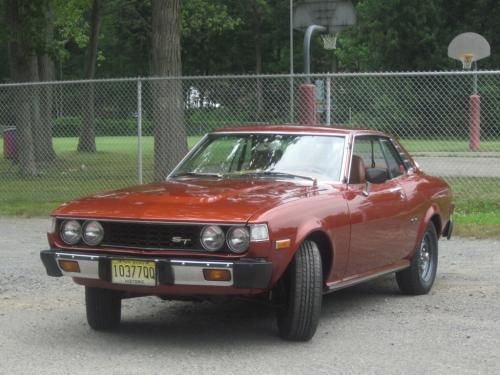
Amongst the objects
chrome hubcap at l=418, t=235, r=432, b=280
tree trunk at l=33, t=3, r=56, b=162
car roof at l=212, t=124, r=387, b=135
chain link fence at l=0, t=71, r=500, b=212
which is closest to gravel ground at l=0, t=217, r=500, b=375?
chrome hubcap at l=418, t=235, r=432, b=280

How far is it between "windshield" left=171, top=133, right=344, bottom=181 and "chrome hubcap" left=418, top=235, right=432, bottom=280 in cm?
143

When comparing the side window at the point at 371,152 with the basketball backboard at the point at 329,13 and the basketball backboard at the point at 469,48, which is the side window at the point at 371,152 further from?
the basketball backboard at the point at 469,48

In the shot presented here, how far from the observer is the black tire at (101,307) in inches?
253

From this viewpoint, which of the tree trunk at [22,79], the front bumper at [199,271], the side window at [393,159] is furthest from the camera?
the tree trunk at [22,79]

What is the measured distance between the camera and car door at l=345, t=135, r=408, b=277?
22.0 ft

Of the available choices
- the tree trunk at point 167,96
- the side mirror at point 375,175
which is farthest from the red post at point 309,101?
the side mirror at point 375,175

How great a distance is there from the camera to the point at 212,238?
5656mm

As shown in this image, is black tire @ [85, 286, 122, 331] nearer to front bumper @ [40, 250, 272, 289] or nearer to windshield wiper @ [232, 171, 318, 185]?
front bumper @ [40, 250, 272, 289]

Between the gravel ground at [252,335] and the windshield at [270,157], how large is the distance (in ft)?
3.80

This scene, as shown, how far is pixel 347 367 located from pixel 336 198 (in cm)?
149

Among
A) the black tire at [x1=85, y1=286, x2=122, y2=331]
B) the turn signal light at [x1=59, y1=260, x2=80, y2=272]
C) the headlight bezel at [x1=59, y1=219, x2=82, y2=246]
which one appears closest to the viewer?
the turn signal light at [x1=59, y1=260, x2=80, y2=272]

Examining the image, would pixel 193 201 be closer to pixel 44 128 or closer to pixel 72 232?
pixel 72 232

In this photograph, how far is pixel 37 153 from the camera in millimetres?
19719

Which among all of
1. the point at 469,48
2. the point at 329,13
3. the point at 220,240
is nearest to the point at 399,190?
the point at 220,240
